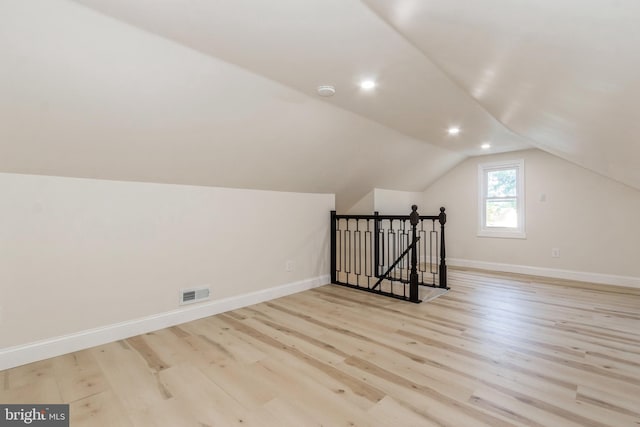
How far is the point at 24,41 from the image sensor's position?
151 centimetres

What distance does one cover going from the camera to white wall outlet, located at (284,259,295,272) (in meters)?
3.87

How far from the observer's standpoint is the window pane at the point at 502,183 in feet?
17.0

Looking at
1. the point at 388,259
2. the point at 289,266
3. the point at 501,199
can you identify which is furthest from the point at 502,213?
the point at 289,266

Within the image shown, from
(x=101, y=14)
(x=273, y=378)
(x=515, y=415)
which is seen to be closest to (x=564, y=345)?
(x=515, y=415)

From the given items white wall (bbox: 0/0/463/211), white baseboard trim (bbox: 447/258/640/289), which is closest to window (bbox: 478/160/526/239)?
white baseboard trim (bbox: 447/258/640/289)

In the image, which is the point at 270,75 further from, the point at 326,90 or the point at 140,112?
the point at 140,112

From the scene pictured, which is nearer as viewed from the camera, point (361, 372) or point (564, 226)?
point (361, 372)

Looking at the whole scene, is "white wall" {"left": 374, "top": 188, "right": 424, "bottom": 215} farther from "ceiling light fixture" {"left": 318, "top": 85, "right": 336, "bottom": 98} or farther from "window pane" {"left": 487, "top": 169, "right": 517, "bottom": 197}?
"ceiling light fixture" {"left": 318, "top": 85, "right": 336, "bottom": 98}

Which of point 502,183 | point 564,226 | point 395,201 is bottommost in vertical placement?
point 564,226

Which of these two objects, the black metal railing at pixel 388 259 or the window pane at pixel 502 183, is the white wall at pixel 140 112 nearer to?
the black metal railing at pixel 388 259

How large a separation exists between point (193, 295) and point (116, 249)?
83 cm

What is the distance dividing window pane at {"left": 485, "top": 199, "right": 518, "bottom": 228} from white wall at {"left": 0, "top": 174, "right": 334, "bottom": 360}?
4003 mm

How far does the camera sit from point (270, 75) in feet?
7.37

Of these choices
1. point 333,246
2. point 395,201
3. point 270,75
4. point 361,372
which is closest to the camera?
point 361,372
